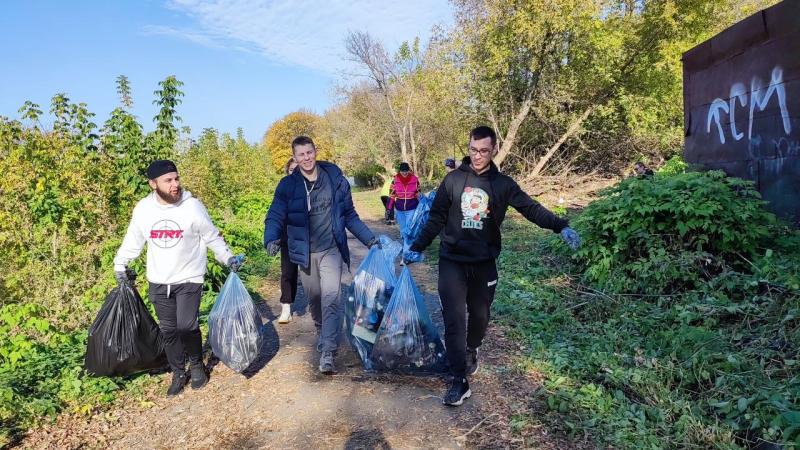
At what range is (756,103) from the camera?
5816 mm

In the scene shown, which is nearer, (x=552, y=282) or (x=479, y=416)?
(x=479, y=416)

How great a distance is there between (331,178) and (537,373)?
7.47 ft

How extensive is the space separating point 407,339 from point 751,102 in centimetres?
515

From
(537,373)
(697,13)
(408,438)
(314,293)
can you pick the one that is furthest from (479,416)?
(697,13)

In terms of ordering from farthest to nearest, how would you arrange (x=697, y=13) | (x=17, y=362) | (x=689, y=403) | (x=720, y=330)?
(x=697, y=13), (x=17, y=362), (x=720, y=330), (x=689, y=403)

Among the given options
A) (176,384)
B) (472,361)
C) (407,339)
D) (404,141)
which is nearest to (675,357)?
(472,361)

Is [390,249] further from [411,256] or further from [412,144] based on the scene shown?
[412,144]

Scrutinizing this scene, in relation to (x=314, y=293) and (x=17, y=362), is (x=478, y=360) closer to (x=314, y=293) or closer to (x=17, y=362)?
(x=314, y=293)

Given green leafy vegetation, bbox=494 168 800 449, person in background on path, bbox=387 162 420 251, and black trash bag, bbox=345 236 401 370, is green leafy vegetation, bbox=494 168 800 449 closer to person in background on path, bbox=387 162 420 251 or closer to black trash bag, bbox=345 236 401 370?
black trash bag, bbox=345 236 401 370

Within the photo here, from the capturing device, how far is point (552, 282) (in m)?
6.08

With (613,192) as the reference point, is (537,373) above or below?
below

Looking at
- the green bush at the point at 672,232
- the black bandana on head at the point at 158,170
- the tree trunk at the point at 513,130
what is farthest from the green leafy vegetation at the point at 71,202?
the tree trunk at the point at 513,130

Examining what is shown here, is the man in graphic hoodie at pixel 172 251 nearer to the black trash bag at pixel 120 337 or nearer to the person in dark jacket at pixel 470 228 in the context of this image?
the black trash bag at pixel 120 337

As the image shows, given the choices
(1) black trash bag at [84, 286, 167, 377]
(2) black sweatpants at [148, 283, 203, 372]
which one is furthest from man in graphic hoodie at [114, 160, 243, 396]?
(1) black trash bag at [84, 286, 167, 377]
